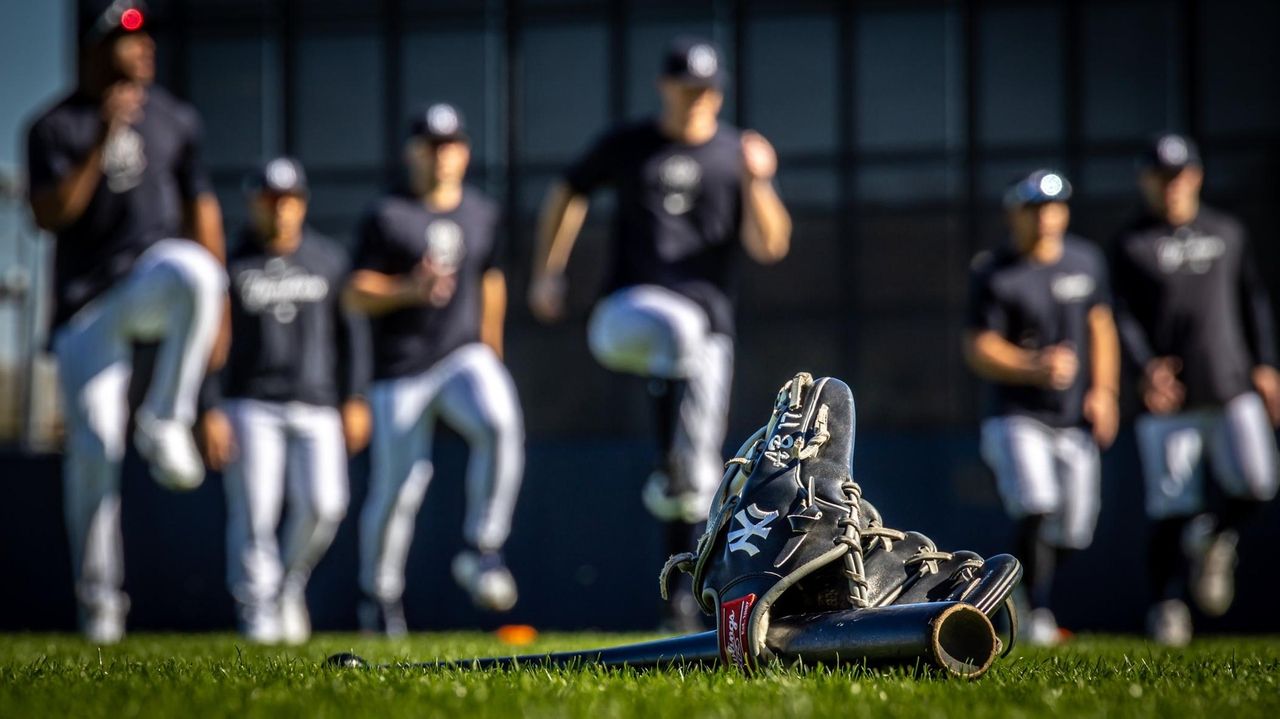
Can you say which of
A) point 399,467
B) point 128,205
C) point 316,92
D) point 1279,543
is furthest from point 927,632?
point 316,92

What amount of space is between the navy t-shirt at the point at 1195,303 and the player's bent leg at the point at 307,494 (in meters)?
4.68

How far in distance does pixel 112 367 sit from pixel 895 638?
4.28 metres

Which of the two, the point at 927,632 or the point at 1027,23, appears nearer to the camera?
the point at 927,632

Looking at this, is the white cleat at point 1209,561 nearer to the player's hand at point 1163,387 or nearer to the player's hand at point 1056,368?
the player's hand at point 1163,387

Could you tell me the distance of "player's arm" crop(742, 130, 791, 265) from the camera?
23.1 feet

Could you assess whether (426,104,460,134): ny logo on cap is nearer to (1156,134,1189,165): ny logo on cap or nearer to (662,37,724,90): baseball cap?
(662,37,724,90): baseball cap

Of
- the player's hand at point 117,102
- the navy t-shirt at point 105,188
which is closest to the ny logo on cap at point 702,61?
the navy t-shirt at point 105,188

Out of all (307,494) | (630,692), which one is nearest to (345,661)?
(630,692)

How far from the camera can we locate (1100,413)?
8469mm

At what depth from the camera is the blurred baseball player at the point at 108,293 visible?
6129 mm

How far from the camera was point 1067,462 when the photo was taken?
8523 millimetres

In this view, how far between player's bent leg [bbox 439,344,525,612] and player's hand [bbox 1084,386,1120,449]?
329 cm

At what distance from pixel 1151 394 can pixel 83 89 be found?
19.2ft

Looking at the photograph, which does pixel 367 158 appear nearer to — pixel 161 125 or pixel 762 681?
pixel 161 125
